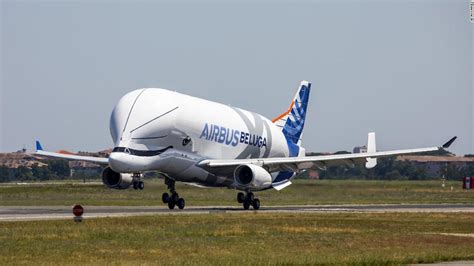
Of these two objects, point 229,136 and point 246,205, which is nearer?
point 246,205

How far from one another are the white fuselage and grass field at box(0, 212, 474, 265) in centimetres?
820

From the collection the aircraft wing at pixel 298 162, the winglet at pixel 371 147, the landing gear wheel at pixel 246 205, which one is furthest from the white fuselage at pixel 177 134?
the winglet at pixel 371 147

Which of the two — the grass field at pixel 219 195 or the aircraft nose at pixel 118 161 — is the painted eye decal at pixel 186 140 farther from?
the grass field at pixel 219 195

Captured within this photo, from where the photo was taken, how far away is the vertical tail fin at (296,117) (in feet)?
246

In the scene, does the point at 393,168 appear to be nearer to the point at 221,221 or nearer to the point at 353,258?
the point at 221,221

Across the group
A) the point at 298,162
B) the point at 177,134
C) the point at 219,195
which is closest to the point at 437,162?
the point at 219,195

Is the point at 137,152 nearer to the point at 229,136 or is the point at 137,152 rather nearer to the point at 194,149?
the point at 194,149

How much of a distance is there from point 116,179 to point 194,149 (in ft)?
14.5

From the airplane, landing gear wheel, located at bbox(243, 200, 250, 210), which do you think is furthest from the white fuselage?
landing gear wheel, located at bbox(243, 200, 250, 210)

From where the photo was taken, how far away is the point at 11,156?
150m

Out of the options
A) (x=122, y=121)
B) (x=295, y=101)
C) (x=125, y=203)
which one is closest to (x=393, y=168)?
(x=295, y=101)

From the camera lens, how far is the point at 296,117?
252 feet

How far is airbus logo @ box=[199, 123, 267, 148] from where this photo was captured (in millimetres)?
63062

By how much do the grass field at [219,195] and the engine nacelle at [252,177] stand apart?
26.7ft
